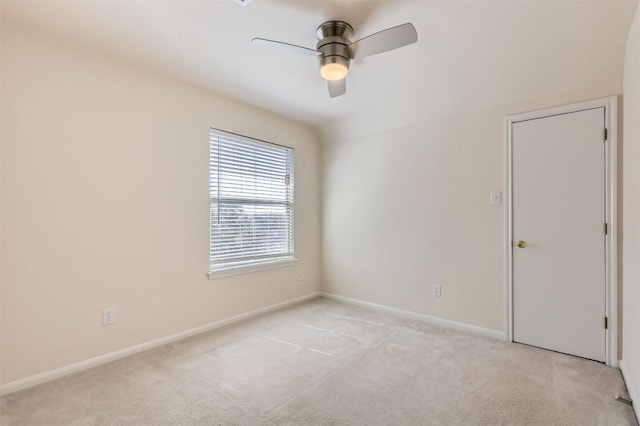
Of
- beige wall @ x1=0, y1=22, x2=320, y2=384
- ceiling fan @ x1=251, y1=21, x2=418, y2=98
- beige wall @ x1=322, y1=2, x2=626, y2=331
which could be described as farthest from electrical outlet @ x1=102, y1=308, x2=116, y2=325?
beige wall @ x1=322, y1=2, x2=626, y2=331

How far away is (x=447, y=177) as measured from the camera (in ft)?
10.9

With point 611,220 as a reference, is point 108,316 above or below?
below

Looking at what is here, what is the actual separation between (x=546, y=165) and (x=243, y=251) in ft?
10.0

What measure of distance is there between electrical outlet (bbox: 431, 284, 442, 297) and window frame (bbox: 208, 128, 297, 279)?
172 cm

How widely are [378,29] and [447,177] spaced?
1709 mm

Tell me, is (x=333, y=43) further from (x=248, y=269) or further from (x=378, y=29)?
(x=248, y=269)

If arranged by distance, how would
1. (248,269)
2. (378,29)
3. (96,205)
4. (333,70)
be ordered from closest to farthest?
(333,70) < (378,29) < (96,205) < (248,269)

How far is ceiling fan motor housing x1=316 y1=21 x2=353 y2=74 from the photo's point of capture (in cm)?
211

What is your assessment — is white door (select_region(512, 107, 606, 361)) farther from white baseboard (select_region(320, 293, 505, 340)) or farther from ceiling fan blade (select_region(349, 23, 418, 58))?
ceiling fan blade (select_region(349, 23, 418, 58))

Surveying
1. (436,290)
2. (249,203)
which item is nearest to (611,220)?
(436,290)

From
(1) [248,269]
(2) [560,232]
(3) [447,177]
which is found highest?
(3) [447,177]

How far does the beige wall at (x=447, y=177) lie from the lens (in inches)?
94.8

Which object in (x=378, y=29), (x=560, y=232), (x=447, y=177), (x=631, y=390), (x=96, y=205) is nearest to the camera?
(x=631, y=390)

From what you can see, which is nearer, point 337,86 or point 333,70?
point 333,70
